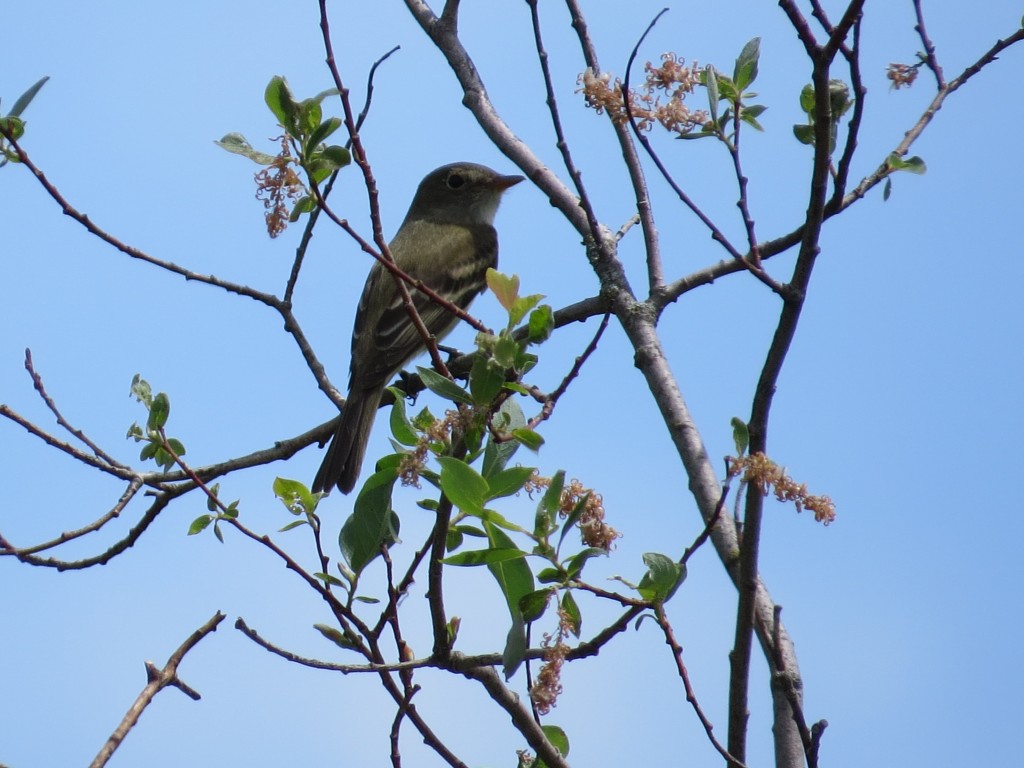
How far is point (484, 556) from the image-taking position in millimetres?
2617

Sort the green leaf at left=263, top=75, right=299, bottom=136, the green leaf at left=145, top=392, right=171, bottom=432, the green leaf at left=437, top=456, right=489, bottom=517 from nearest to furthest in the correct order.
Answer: the green leaf at left=437, top=456, right=489, bottom=517 → the green leaf at left=263, top=75, right=299, bottom=136 → the green leaf at left=145, top=392, right=171, bottom=432

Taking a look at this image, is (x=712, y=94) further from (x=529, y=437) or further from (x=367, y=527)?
(x=367, y=527)

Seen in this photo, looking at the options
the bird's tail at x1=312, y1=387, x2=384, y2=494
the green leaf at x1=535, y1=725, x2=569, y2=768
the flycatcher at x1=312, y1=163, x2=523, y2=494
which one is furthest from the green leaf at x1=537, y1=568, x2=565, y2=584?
the bird's tail at x1=312, y1=387, x2=384, y2=494

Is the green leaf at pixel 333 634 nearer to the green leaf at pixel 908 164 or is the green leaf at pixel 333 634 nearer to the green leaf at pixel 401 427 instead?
the green leaf at pixel 401 427

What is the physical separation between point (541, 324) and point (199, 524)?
1397mm

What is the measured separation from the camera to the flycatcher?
632 centimetres

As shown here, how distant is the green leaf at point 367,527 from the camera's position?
296 centimetres

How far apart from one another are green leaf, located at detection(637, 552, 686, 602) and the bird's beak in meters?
6.66

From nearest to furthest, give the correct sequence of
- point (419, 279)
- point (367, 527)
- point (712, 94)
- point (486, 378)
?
point (486, 378), point (367, 527), point (712, 94), point (419, 279)

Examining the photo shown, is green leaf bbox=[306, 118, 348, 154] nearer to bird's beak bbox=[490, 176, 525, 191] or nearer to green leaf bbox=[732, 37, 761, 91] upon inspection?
green leaf bbox=[732, 37, 761, 91]

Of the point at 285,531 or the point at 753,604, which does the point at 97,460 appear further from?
the point at 753,604

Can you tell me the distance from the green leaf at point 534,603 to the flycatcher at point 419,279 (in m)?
2.82

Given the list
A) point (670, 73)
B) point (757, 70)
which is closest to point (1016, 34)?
point (757, 70)

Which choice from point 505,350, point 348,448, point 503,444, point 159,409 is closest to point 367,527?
point 503,444
